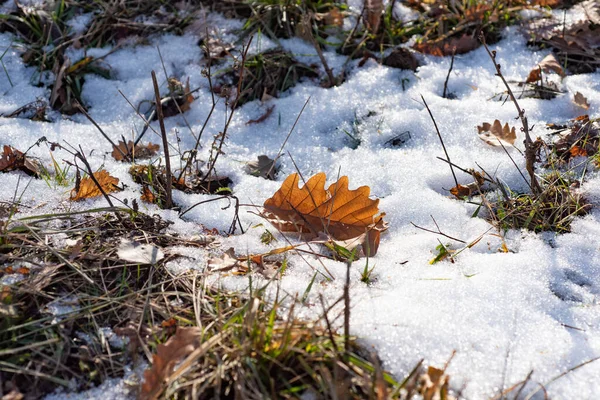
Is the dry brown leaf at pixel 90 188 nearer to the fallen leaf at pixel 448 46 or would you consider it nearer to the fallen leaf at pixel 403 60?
the fallen leaf at pixel 403 60

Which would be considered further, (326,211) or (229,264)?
(326,211)

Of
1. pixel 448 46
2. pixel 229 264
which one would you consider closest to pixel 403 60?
pixel 448 46

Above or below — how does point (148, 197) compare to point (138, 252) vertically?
below

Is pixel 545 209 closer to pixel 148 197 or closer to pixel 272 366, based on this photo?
pixel 272 366

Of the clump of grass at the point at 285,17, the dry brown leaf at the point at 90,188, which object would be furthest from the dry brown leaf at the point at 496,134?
the dry brown leaf at the point at 90,188

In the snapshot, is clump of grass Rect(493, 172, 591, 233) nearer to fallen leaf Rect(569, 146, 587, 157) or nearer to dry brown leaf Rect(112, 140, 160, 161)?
fallen leaf Rect(569, 146, 587, 157)

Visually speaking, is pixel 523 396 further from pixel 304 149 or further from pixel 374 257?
pixel 304 149
